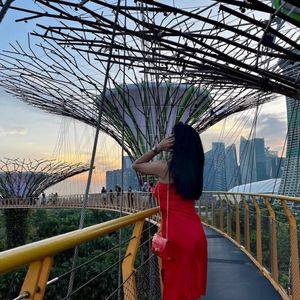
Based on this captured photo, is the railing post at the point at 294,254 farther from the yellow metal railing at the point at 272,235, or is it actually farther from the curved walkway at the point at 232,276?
the curved walkway at the point at 232,276

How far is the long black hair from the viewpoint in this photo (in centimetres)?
210

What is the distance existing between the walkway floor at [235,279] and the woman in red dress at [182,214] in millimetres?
1361

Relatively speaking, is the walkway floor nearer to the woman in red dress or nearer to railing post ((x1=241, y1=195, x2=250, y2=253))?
railing post ((x1=241, y1=195, x2=250, y2=253))

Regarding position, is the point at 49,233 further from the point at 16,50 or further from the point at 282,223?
the point at 282,223

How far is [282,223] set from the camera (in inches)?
128

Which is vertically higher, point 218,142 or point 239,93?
point 239,93

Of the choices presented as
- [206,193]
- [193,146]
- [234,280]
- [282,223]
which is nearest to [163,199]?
[193,146]

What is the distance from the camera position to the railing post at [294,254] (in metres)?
2.93

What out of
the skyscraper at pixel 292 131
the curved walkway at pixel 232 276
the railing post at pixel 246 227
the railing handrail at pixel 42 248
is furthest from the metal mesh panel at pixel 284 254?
the skyscraper at pixel 292 131

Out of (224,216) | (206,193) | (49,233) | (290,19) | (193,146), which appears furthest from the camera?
(49,233)

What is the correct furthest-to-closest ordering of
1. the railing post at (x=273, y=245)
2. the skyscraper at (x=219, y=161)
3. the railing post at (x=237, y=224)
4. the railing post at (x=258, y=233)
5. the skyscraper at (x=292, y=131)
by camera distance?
the skyscraper at (x=219, y=161)
the skyscraper at (x=292, y=131)
the railing post at (x=237, y=224)
the railing post at (x=258, y=233)
the railing post at (x=273, y=245)

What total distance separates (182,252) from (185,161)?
45 cm

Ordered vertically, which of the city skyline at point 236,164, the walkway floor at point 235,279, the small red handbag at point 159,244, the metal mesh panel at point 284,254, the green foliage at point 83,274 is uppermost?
the city skyline at point 236,164

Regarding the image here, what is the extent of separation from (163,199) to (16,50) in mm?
12577
